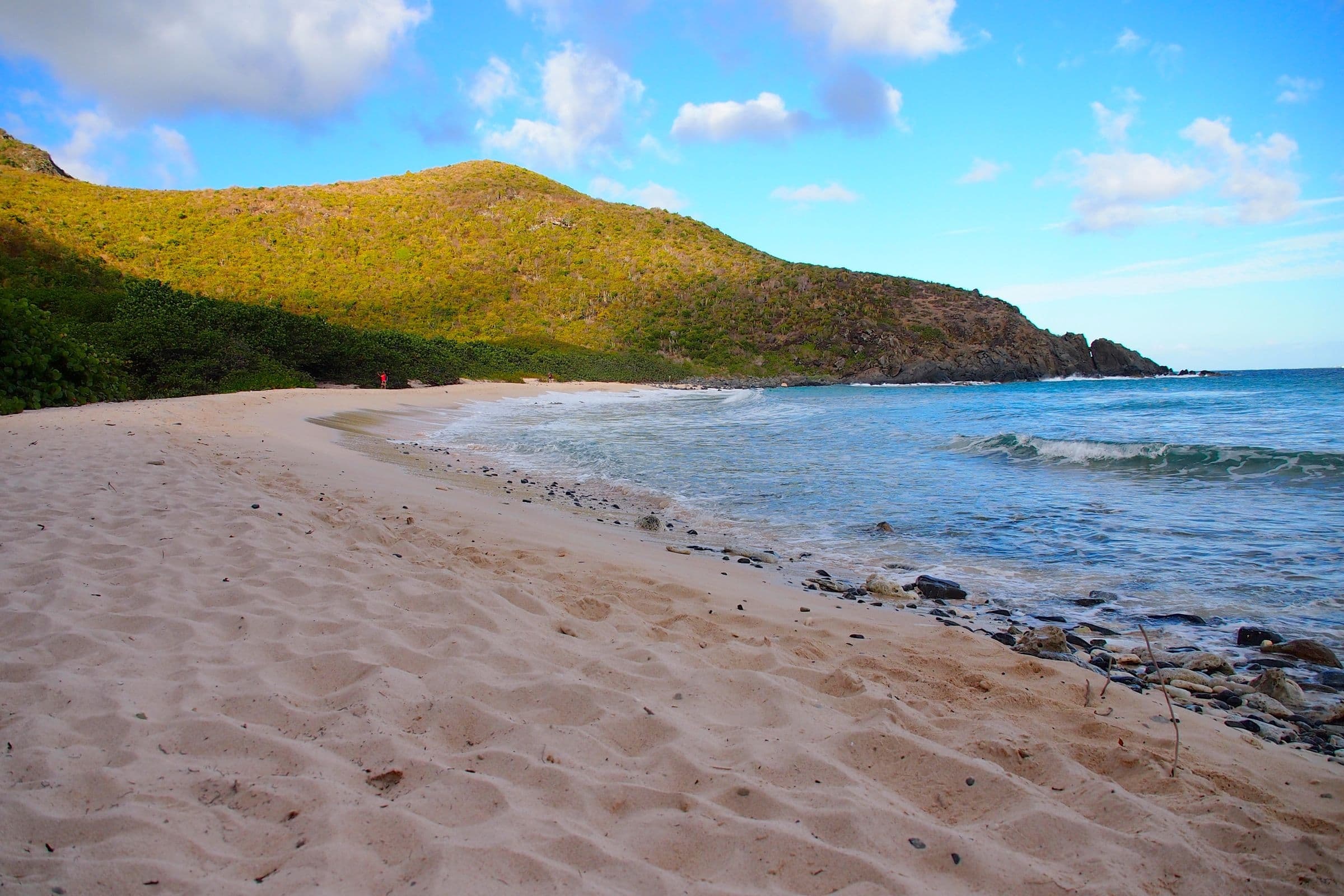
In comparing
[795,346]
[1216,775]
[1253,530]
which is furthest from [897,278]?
[1216,775]

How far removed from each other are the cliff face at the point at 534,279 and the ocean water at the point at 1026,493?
41706 millimetres

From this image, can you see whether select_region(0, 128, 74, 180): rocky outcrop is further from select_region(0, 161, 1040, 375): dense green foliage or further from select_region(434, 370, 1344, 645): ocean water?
select_region(434, 370, 1344, 645): ocean water

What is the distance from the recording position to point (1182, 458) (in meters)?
11.5

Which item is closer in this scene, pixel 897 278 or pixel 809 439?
pixel 809 439

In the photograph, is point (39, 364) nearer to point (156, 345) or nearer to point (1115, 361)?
point (156, 345)

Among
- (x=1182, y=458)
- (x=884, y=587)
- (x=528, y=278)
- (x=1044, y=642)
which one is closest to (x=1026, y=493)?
(x=1182, y=458)

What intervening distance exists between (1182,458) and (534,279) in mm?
64411

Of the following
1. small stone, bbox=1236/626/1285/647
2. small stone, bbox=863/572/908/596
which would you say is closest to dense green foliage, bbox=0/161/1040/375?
small stone, bbox=863/572/908/596

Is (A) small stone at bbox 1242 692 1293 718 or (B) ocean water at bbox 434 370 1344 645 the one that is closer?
(A) small stone at bbox 1242 692 1293 718

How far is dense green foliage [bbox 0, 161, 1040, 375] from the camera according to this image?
54.5m

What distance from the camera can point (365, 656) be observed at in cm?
307

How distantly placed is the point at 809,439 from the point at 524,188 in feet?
257

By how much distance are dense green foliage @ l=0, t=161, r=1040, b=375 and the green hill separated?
0.68 ft

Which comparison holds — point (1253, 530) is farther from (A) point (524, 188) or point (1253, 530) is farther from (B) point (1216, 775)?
(A) point (524, 188)
